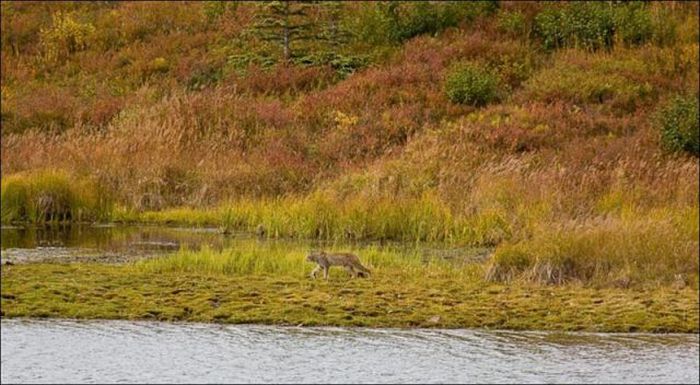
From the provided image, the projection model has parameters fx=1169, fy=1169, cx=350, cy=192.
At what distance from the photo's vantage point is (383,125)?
97.2ft

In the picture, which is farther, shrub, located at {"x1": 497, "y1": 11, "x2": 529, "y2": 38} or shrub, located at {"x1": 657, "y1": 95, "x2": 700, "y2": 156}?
shrub, located at {"x1": 497, "y1": 11, "x2": 529, "y2": 38}

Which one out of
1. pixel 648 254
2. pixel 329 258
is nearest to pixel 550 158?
pixel 648 254

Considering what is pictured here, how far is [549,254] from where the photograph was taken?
49.2 ft

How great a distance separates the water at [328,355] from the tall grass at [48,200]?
10726 mm

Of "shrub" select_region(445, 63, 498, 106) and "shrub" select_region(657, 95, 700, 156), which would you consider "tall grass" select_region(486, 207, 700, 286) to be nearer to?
"shrub" select_region(657, 95, 700, 156)

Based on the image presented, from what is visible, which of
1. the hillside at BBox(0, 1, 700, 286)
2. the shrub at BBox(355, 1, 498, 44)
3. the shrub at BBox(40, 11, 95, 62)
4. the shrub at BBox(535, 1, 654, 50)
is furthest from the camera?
the shrub at BBox(40, 11, 95, 62)

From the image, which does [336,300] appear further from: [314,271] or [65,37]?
[65,37]

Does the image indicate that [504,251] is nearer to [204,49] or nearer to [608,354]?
[608,354]

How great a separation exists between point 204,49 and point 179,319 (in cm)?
2792

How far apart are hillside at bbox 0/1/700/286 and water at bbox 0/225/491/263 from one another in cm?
85

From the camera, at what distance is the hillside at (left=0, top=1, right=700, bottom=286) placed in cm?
2038

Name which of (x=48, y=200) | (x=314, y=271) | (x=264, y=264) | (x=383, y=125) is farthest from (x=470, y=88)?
(x=314, y=271)

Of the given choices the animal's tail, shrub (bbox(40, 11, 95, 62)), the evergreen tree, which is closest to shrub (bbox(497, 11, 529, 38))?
the evergreen tree

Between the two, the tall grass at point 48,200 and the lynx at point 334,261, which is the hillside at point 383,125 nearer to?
the tall grass at point 48,200
